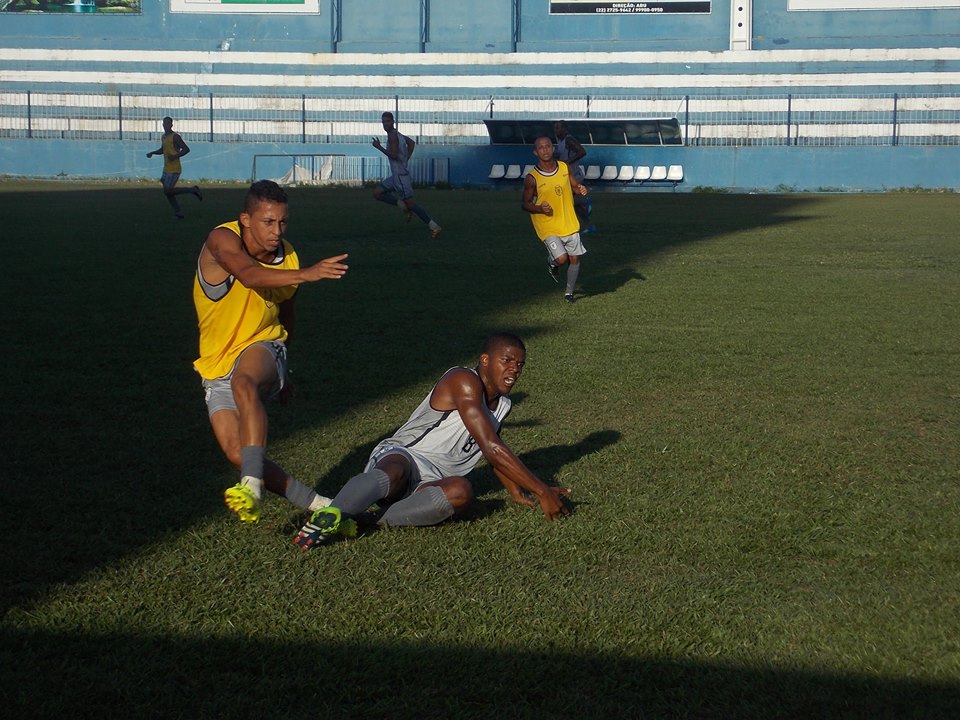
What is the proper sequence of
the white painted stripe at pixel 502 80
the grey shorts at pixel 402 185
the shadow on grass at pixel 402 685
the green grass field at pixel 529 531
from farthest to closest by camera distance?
the white painted stripe at pixel 502 80, the grey shorts at pixel 402 185, the green grass field at pixel 529 531, the shadow on grass at pixel 402 685

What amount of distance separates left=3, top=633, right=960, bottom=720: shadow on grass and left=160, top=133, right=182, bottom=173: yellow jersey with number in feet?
70.1

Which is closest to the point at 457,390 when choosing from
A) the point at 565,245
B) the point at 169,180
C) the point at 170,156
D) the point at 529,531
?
the point at 529,531

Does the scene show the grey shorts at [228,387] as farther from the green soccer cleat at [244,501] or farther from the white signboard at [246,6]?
the white signboard at [246,6]

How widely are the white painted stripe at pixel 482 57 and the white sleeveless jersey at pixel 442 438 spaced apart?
140ft

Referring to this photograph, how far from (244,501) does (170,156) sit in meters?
21.6

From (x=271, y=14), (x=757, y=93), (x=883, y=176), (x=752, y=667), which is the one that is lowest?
(x=752, y=667)

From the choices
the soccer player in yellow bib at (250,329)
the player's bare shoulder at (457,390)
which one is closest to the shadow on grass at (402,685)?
the soccer player in yellow bib at (250,329)

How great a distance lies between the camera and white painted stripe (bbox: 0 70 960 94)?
4369cm

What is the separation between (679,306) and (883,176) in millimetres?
31089

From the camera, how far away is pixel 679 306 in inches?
476

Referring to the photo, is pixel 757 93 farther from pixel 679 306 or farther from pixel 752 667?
pixel 752 667

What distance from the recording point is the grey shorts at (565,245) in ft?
41.6

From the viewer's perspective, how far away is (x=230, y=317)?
5352 millimetres

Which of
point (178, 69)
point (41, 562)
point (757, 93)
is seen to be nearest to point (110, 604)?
point (41, 562)
